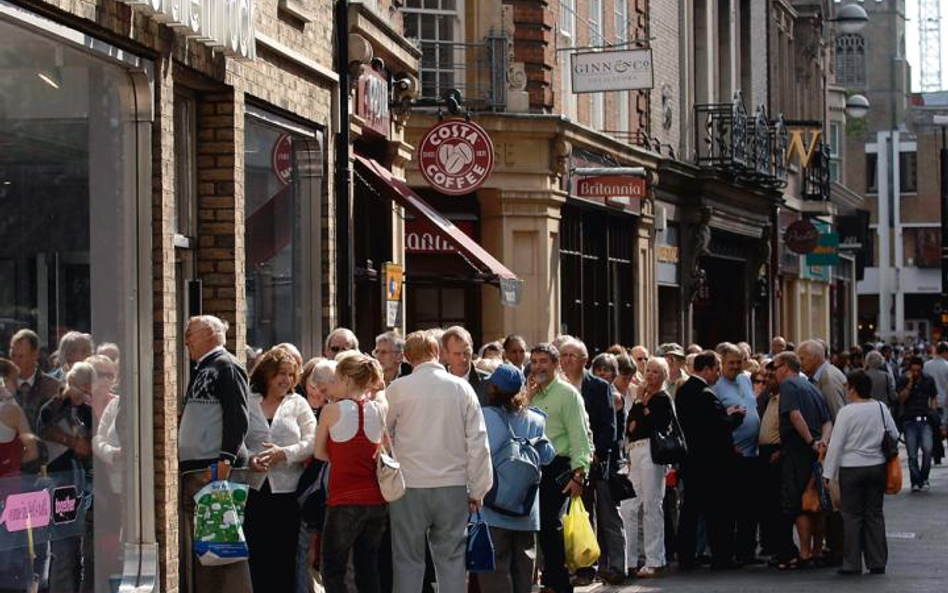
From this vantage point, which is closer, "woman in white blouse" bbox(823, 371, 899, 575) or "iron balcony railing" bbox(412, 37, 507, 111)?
"woman in white blouse" bbox(823, 371, 899, 575)

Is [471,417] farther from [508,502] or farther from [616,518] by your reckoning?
[616,518]

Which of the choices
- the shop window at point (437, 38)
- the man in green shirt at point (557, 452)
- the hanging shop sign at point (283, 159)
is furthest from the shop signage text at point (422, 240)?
the man in green shirt at point (557, 452)

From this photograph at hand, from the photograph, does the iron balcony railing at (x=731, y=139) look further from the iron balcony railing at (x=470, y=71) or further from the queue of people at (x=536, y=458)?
the queue of people at (x=536, y=458)

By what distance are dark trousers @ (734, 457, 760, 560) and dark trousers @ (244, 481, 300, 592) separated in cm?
625

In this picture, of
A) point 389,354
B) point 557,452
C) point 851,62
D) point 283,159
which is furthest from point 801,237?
point 851,62

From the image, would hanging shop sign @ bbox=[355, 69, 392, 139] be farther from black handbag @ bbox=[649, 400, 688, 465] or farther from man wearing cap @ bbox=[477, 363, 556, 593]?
man wearing cap @ bbox=[477, 363, 556, 593]

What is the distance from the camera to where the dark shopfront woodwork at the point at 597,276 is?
29.9 m

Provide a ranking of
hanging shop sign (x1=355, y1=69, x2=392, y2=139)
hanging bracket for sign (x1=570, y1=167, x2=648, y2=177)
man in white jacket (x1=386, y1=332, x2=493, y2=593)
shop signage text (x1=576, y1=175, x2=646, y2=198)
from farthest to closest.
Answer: shop signage text (x1=576, y1=175, x2=646, y2=198), hanging bracket for sign (x1=570, y1=167, x2=648, y2=177), hanging shop sign (x1=355, y1=69, x2=392, y2=139), man in white jacket (x1=386, y1=332, x2=493, y2=593)

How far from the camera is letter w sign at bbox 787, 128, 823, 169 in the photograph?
150ft

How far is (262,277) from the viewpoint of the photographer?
51.4 feet

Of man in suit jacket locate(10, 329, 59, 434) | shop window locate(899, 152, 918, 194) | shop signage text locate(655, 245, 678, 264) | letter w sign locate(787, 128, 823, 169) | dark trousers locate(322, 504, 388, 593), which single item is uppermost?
shop window locate(899, 152, 918, 194)

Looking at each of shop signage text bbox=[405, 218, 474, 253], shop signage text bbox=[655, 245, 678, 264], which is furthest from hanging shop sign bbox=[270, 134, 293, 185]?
shop signage text bbox=[655, 245, 678, 264]

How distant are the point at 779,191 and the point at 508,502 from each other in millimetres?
33758

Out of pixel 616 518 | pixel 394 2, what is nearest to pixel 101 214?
pixel 616 518
